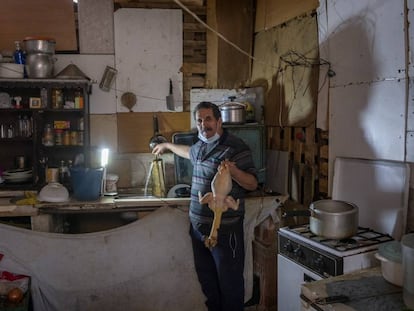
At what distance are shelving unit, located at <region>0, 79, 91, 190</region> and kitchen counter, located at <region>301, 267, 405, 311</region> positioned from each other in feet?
7.43

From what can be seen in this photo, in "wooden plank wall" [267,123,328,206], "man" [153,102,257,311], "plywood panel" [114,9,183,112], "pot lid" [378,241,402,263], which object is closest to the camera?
"pot lid" [378,241,402,263]

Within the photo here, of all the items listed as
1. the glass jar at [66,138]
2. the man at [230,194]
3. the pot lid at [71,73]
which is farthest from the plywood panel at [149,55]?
the man at [230,194]

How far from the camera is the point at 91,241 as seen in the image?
280 cm

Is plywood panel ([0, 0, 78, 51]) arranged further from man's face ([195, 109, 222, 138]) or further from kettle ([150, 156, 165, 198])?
man's face ([195, 109, 222, 138])

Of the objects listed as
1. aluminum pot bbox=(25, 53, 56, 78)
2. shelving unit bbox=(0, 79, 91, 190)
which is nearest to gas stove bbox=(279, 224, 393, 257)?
shelving unit bbox=(0, 79, 91, 190)

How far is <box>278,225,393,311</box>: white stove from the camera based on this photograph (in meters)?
1.81

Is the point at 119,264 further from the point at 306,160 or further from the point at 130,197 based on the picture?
the point at 306,160

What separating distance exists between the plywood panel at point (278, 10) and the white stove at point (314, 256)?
1.51 m

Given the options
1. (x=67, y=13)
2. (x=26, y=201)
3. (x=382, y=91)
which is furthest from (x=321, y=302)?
(x=67, y=13)

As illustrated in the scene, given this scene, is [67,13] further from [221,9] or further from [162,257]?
[162,257]

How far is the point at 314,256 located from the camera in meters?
1.94

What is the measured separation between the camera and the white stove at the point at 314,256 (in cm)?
181

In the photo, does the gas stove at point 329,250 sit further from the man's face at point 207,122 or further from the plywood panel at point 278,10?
the plywood panel at point 278,10

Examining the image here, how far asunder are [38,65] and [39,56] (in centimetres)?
A: 7
